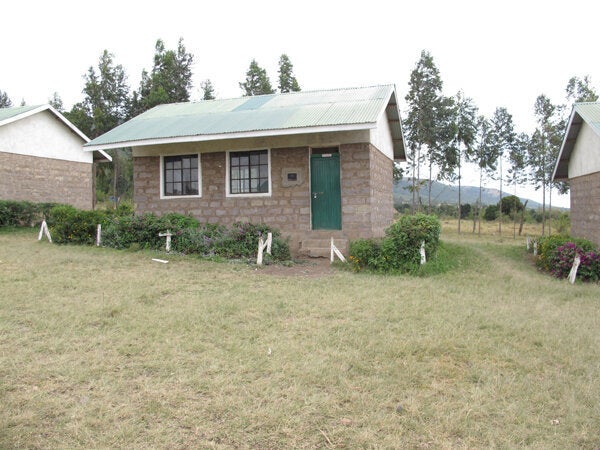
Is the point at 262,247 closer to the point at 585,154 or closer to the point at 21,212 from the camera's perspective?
the point at 585,154

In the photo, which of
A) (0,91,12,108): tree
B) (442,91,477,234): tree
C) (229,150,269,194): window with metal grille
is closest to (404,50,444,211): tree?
(442,91,477,234): tree

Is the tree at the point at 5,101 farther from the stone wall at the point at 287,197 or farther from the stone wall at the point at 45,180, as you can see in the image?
the stone wall at the point at 287,197

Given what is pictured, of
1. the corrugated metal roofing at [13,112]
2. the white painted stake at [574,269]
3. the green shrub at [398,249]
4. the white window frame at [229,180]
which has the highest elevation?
the corrugated metal roofing at [13,112]

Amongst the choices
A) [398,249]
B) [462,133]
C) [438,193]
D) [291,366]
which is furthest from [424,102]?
[291,366]

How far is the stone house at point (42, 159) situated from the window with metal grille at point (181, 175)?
804 centimetres

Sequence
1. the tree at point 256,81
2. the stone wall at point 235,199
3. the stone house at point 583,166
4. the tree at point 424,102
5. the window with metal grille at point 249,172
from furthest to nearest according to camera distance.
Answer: the tree at point 256,81 < the tree at point 424,102 < the stone house at point 583,166 < the window with metal grille at point 249,172 < the stone wall at point 235,199

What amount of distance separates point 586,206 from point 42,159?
20136 mm

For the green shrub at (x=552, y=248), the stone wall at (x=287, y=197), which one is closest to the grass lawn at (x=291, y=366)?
the stone wall at (x=287, y=197)

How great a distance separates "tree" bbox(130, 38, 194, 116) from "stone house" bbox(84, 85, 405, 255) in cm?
1601

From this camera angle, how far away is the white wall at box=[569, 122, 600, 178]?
12.7 meters

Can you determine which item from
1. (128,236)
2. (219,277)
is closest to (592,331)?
(219,277)

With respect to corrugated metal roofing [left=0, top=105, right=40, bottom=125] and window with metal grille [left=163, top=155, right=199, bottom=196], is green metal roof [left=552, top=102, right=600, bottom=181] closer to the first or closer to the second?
window with metal grille [left=163, top=155, right=199, bottom=196]

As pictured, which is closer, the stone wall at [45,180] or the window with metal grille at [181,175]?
the window with metal grille at [181,175]

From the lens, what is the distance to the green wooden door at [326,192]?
473 inches
